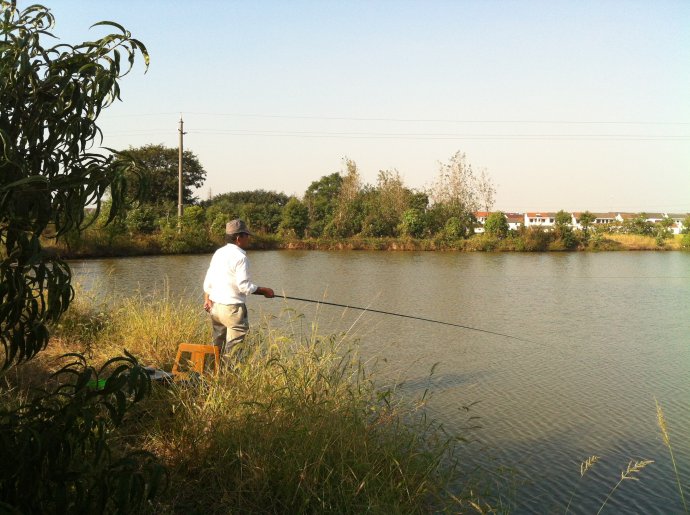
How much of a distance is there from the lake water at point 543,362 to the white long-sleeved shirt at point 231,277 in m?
1.46

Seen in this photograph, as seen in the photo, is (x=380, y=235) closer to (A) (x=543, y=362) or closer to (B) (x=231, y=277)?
(A) (x=543, y=362)

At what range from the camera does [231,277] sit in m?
5.74

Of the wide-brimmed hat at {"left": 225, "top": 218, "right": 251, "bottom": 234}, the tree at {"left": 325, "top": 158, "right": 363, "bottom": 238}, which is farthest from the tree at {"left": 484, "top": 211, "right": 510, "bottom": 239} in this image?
the wide-brimmed hat at {"left": 225, "top": 218, "right": 251, "bottom": 234}

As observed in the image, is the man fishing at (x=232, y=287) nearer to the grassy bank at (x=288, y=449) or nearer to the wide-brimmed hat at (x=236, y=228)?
the wide-brimmed hat at (x=236, y=228)

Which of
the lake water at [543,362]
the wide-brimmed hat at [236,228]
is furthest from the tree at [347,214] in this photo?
the wide-brimmed hat at [236,228]

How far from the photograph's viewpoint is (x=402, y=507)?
3502 millimetres

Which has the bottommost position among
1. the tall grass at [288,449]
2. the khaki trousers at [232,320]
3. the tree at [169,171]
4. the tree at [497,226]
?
the tall grass at [288,449]

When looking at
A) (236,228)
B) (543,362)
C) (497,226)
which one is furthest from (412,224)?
(236,228)

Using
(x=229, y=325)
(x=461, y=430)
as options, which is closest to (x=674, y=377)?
(x=461, y=430)

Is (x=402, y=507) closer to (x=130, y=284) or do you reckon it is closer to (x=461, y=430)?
(x=461, y=430)

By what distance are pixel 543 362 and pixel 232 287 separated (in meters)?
4.74

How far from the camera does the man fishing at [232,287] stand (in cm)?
568

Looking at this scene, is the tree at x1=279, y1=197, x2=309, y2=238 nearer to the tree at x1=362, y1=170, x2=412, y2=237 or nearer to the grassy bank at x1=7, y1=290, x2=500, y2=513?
the tree at x1=362, y1=170, x2=412, y2=237

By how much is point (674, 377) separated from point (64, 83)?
800cm
